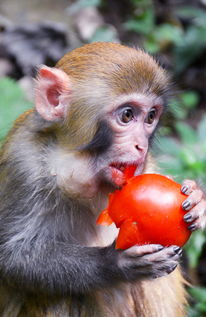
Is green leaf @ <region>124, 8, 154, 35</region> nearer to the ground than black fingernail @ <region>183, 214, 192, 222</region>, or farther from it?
nearer to the ground

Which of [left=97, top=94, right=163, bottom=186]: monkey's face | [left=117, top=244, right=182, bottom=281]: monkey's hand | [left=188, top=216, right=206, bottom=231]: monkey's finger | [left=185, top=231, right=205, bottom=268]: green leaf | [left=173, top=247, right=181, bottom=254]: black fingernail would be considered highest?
[left=97, top=94, right=163, bottom=186]: monkey's face

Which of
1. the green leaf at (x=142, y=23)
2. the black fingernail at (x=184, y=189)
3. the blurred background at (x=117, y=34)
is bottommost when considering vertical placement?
the blurred background at (x=117, y=34)

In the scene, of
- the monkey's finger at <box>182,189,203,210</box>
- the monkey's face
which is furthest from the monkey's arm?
the monkey's face

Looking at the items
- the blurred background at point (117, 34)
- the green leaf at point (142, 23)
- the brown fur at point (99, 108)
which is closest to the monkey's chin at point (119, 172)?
the brown fur at point (99, 108)

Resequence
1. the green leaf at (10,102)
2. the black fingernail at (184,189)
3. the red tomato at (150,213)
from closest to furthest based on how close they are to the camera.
A: the red tomato at (150,213)
the black fingernail at (184,189)
the green leaf at (10,102)

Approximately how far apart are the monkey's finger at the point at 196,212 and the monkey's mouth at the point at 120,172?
477 millimetres

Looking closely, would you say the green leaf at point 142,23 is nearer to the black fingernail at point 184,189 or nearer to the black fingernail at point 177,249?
the black fingernail at point 184,189

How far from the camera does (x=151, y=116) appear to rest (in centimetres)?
473

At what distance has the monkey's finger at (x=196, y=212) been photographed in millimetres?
4375

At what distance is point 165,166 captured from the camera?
6.96 m

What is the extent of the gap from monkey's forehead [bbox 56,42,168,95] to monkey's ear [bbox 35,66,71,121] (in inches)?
3.7

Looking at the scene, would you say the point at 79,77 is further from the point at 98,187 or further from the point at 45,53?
the point at 45,53

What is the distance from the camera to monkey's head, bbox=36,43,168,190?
4.48 m

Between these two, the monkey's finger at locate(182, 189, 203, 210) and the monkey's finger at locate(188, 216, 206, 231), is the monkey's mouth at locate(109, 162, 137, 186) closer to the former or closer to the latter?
the monkey's finger at locate(182, 189, 203, 210)
